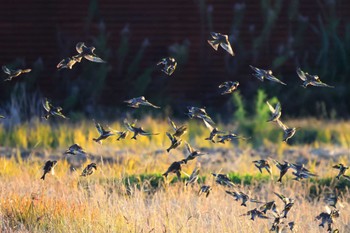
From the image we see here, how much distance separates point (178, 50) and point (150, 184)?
7919 millimetres

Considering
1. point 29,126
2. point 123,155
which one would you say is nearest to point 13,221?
point 123,155

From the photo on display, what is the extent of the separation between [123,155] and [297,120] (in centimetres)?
477

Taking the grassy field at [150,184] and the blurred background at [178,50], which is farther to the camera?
the blurred background at [178,50]

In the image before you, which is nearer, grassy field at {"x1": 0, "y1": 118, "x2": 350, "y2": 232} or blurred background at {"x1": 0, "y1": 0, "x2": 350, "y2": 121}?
grassy field at {"x1": 0, "y1": 118, "x2": 350, "y2": 232}

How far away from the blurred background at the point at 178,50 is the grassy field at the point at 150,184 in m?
1.47

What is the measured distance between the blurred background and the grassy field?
1472 millimetres

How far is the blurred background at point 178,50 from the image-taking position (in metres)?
15.8

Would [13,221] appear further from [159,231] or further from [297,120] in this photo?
[297,120]

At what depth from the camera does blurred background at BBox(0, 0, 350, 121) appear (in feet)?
51.9

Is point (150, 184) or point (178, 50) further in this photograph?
point (178, 50)

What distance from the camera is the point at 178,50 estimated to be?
16.0 m

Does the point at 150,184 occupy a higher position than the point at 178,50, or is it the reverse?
the point at 150,184

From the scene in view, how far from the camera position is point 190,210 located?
7.18m

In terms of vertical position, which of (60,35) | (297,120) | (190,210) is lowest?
(297,120)
